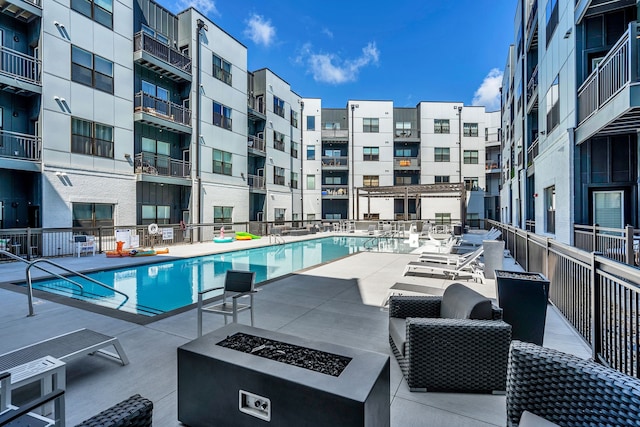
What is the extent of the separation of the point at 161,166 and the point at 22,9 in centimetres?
812

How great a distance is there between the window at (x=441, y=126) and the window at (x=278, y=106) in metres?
16.9

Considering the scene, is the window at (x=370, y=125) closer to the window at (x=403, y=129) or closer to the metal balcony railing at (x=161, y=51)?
the window at (x=403, y=129)

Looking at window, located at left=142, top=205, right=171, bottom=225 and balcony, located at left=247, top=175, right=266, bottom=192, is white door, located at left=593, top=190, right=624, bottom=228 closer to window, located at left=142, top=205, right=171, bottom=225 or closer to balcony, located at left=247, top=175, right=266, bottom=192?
window, located at left=142, top=205, right=171, bottom=225

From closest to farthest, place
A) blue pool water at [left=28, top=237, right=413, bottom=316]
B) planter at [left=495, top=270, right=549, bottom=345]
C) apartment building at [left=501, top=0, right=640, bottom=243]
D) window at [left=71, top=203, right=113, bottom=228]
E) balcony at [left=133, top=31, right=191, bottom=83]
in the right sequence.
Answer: planter at [left=495, top=270, right=549, bottom=345] → blue pool water at [left=28, top=237, right=413, bottom=316] → apartment building at [left=501, top=0, right=640, bottom=243] → window at [left=71, top=203, right=113, bottom=228] → balcony at [left=133, top=31, right=191, bottom=83]

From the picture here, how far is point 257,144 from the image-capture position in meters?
25.2

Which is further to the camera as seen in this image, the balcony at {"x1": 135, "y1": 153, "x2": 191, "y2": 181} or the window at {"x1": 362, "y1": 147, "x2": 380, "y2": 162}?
the window at {"x1": 362, "y1": 147, "x2": 380, "y2": 162}

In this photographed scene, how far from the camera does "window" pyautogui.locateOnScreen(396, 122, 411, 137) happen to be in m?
35.1

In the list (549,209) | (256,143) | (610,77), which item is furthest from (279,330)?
(256,143)

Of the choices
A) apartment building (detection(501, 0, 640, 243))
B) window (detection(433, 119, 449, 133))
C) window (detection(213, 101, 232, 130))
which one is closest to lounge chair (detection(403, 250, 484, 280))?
apartment building (detection(501, 0, 640, 243))

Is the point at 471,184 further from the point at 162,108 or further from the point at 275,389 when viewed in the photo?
the point at 275,389

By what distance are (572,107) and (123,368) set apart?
12692 mm

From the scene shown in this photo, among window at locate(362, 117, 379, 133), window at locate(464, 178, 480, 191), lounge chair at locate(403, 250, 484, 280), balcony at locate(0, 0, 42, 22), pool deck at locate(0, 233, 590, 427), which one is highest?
window at locate(362, 117, 379, 133)

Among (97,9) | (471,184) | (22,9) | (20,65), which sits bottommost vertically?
(471,184)

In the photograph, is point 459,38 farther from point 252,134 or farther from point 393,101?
point 252,134
